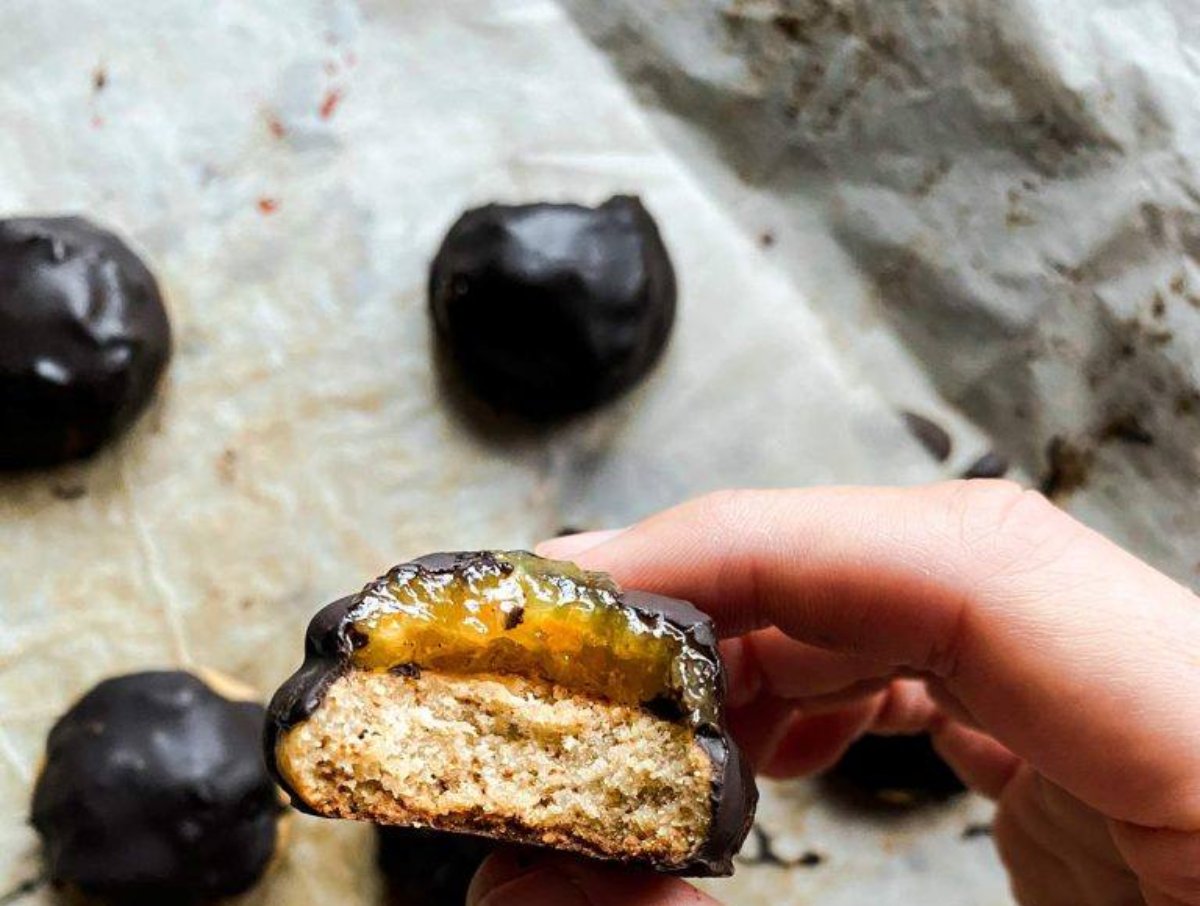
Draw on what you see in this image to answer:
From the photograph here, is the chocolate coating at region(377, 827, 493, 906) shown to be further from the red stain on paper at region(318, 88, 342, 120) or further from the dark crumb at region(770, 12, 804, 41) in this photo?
the dark crumb at region(770, 12, 804, 41)

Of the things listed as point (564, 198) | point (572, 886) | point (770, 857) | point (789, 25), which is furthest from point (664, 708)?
point (789, 25)

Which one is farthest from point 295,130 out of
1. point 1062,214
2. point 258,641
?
point 1062,214

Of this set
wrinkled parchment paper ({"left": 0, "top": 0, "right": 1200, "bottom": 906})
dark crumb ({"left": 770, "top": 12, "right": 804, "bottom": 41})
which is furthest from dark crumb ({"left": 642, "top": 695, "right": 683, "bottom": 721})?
dark crumb ({"left": 770, "top": 12, "right": 804, "bottom": 41})

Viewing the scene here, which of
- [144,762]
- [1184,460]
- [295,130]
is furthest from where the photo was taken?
[295,130]

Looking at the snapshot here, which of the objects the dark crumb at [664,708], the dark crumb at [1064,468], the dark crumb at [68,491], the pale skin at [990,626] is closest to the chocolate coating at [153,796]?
the dark crumb at [68,491]

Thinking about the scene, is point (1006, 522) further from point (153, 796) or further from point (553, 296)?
point (153, 796)

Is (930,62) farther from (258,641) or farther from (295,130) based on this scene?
(258,641)
